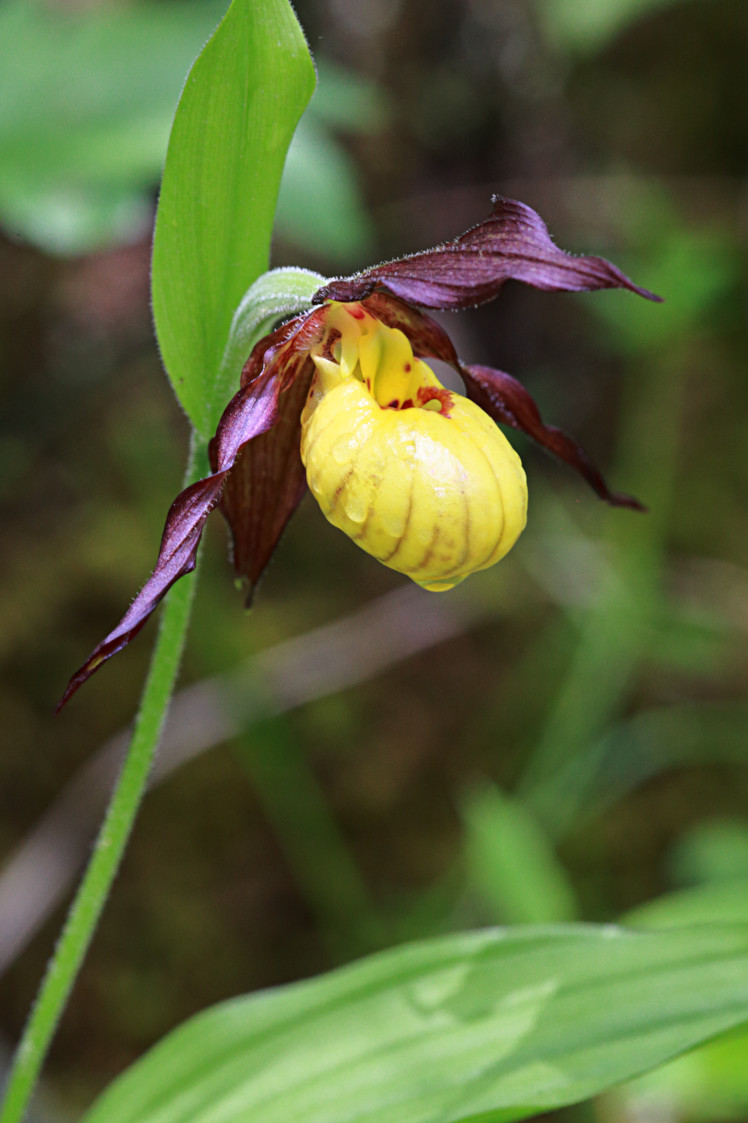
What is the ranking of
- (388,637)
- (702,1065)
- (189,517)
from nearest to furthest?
(189,517) → (702,1065) → (388,637)

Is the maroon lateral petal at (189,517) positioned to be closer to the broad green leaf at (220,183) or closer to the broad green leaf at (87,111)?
the broad green leaf at (220,183)

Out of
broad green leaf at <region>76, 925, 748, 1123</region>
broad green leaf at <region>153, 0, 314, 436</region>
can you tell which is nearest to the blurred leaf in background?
broad green leaf at <region>153, 0, 314, 436</region>

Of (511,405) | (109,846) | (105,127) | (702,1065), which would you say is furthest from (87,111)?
(702,1065)

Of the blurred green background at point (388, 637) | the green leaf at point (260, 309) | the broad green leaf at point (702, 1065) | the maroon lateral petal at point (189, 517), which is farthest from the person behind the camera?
the blurred green background at point (388, 637)

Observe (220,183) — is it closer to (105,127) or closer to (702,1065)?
(105,127)

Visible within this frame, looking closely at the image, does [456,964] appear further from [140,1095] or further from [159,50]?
[159,50]

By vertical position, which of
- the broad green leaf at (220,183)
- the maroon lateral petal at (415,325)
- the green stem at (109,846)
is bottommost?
the green stem at (109,846)

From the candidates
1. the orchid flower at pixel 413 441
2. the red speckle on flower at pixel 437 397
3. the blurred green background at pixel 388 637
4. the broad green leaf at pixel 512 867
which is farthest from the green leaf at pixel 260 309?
the broad green leaf at pixel 512 867

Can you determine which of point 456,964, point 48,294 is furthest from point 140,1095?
point 48,294
